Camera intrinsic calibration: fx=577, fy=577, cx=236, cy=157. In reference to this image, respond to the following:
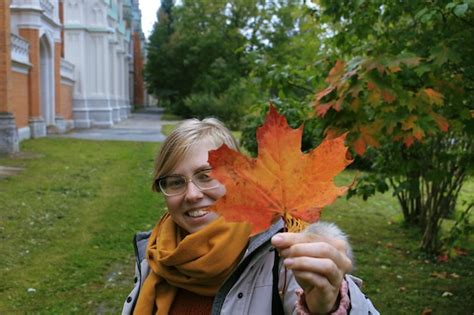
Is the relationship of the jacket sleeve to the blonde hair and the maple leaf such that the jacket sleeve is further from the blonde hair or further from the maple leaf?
the blonde hair

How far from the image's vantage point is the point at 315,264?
1.11 m

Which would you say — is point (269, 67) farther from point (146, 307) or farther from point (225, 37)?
point (225, 37)

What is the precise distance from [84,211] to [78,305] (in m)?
4.10

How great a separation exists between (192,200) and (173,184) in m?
0.11

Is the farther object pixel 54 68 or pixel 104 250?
pixel 54 68

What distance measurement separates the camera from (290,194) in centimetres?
112

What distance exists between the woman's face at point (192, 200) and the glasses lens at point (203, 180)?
0.04ft

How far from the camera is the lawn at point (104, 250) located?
5.38 metres

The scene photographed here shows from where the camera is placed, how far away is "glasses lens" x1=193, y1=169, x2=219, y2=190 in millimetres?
1754

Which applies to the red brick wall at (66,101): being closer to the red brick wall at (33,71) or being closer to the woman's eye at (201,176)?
the red brick wall at (33,71)

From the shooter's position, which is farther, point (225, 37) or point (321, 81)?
point (225, 37)

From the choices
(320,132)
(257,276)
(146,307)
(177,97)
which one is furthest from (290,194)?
(177,97)

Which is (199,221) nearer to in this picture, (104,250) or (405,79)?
(405,79)

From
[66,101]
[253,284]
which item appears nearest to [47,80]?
[66,101]
